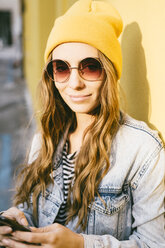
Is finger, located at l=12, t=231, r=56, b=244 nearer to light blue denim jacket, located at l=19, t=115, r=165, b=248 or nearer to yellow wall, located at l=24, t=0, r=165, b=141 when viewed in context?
light blue denim jacket, located at l=19, t=115, r=165, b=248

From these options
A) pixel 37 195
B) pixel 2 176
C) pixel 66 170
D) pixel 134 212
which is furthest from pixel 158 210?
pixel 2 176

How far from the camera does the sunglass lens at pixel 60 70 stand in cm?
127

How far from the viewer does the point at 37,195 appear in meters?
1.52

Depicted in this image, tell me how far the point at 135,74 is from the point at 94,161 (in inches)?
23.3

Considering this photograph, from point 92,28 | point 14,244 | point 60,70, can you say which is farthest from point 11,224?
point 92,28

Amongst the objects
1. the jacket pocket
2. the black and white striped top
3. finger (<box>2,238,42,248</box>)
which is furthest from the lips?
finger (<box>2,238,42,248</box>)

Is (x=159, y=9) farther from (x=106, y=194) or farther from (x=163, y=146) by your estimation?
(x=106, y=194)

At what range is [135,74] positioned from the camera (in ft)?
5.13

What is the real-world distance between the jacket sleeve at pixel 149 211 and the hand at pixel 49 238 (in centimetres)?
8

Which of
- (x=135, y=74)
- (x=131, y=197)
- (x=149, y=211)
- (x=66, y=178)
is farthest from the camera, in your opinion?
(x=135, y=74)

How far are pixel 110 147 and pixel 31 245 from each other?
1.90ft

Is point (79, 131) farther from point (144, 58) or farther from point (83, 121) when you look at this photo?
point (144, 58)

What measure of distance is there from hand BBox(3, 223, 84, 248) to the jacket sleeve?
8cm

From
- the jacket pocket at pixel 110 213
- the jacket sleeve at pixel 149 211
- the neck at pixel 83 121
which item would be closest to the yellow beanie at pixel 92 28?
the neck at pixel 83 121
